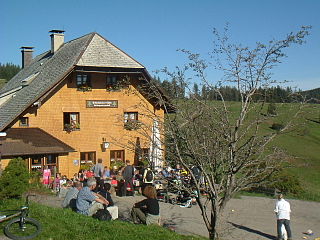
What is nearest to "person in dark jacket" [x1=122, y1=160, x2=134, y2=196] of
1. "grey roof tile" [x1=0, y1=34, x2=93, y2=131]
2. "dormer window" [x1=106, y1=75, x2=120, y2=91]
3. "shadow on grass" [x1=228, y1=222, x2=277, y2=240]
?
"shadow on grass" [x1=228, y1=222, x2=277, y2=240]

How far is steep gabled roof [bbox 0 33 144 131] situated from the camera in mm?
21781

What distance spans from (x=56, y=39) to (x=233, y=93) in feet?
76.8

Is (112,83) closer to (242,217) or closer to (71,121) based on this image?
(71,121)

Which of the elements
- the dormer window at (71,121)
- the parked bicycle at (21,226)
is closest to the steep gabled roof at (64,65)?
the dormer window at (71,121)

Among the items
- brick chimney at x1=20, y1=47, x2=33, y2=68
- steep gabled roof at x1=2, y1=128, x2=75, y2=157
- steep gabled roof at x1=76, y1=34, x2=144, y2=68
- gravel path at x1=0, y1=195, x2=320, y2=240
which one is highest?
brick chimney at x1=20, y1=47, x2=33, y2=68

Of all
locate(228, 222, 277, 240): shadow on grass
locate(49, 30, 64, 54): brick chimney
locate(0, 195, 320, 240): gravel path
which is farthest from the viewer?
locate(49, 30, 64, 54): brick chimney

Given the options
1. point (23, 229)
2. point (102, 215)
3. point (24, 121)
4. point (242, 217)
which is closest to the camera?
point (23, 229)

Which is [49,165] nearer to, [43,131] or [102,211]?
[43,131]

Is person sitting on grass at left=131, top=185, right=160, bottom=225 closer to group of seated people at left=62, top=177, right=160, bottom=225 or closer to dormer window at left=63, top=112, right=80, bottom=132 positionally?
group of seated people at left=62, top=177, right=160, bottom=225

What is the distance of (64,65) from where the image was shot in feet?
78.7

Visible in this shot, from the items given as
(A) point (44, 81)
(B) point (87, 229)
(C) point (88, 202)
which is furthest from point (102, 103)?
(B) point (87, 229)

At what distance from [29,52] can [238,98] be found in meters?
31.8

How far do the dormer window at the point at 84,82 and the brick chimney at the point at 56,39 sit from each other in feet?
27.7

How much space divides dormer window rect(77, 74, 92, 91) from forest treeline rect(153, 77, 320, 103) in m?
12.6
